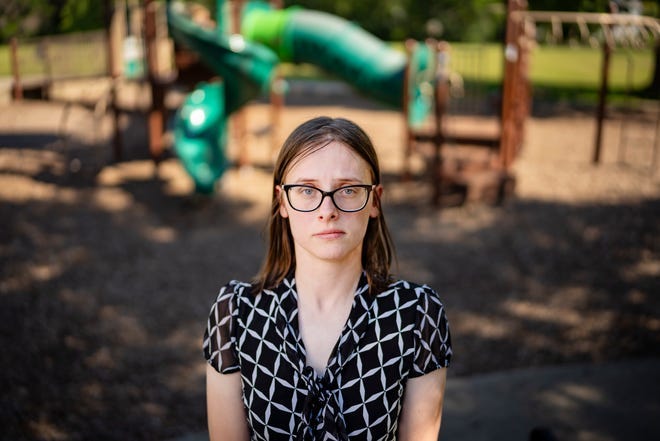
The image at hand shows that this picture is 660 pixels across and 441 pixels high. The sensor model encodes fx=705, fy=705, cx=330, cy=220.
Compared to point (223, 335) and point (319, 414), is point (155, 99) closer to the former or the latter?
point (223, 335)

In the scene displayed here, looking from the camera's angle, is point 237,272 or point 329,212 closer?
point 329,212

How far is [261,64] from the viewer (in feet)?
25.2

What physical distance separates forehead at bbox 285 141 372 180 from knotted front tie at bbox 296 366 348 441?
50 centimetres

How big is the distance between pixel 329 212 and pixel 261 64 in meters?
6.16

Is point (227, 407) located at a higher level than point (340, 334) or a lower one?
lower

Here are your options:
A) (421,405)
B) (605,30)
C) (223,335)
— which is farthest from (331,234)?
(605,30)

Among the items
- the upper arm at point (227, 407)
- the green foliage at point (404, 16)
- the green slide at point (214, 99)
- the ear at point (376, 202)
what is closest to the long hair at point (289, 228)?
the ear at point (376, 202)

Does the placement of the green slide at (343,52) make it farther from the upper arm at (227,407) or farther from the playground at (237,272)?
the upper arm at (227,407)

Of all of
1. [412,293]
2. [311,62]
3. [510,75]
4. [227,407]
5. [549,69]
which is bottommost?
[227,407]

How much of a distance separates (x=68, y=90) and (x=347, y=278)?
1441cm

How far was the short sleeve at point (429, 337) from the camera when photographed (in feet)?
6.08

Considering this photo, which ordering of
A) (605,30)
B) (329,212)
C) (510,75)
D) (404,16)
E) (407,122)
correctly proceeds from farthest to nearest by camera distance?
(404,16), (407,122), (605,30), (510,75), (329,212)

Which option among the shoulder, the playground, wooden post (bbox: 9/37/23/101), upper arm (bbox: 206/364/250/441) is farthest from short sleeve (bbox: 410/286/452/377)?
wooden post (bbox: 9/37/23/101)

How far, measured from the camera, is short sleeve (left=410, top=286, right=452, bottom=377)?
1854 millimetres
